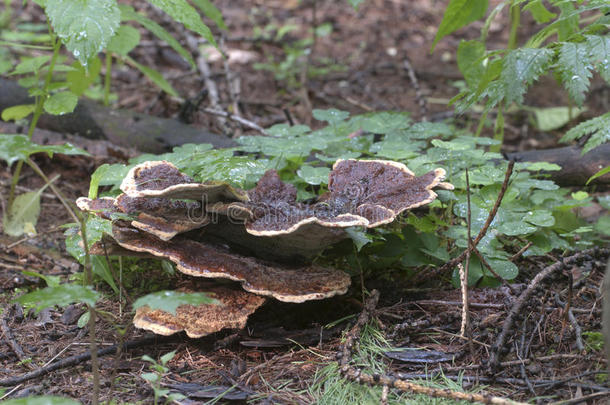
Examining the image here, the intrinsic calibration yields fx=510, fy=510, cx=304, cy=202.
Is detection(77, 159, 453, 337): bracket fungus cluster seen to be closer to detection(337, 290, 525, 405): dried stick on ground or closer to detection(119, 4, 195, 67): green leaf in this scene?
detection(337, 290, 525, 405): dried stick on ground

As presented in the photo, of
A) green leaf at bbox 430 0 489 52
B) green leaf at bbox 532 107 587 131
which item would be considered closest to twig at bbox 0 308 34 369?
green leaf at bbox 430 0 489 52

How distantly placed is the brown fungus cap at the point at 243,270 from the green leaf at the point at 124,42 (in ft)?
7.54

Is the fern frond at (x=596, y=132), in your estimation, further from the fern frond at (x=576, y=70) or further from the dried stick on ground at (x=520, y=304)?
the dried stick on ground at (x=520, y=304)

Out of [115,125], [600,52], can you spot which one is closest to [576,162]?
[600,52]

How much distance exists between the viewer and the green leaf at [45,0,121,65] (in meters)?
2.46

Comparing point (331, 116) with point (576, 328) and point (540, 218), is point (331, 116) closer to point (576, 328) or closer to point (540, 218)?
point (540, 218)

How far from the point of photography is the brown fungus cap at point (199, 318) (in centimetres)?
222

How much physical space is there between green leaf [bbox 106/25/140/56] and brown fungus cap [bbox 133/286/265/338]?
2.62 metres

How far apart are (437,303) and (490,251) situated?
452mm

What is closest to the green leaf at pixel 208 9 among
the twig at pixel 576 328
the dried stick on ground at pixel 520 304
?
the dried stick on ground at pixel 520 304

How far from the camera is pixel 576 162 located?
363 centimetres

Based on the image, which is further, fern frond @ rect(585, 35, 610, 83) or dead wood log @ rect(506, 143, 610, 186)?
dead wood log @ rect(506, 143, 610, 186)

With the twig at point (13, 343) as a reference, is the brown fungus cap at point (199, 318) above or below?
above

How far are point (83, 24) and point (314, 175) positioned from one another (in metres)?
1.42
